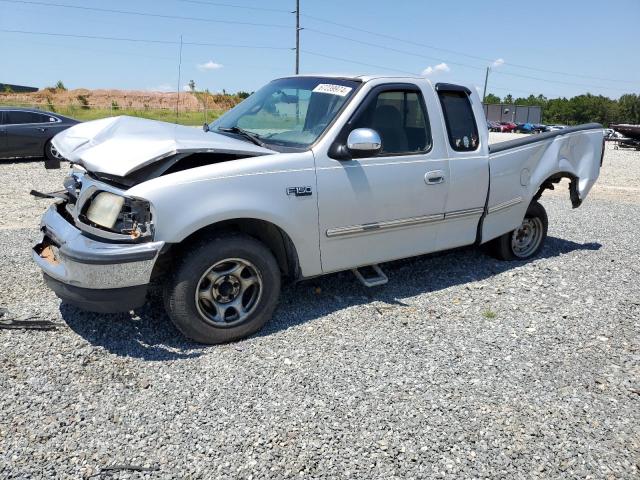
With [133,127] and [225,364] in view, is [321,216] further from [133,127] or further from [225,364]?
[133,127]

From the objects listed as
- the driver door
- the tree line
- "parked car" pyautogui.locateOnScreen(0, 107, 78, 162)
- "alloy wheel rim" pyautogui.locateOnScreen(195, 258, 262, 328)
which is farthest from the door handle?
the tree line

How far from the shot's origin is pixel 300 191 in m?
3.66

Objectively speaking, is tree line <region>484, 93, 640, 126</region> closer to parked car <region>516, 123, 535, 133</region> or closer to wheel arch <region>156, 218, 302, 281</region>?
parked car <region>516, 123, 535, 133</region>

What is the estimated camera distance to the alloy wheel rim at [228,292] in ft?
11.5

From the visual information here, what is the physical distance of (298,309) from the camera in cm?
426

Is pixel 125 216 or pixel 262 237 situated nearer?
pixel 125 216

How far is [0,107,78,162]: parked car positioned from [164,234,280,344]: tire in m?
11.2

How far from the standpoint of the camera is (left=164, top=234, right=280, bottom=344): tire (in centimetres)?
338

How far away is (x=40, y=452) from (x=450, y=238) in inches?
142

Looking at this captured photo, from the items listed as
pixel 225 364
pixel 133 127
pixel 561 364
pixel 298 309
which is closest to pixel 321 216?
pixel 298 309

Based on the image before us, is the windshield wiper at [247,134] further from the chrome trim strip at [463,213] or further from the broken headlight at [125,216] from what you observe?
the chrome trim strip at [463,213]

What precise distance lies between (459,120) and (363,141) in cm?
148

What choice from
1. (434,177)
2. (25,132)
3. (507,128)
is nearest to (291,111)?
(434,177)

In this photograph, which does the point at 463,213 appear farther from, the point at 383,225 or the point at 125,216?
the point at 125,216
